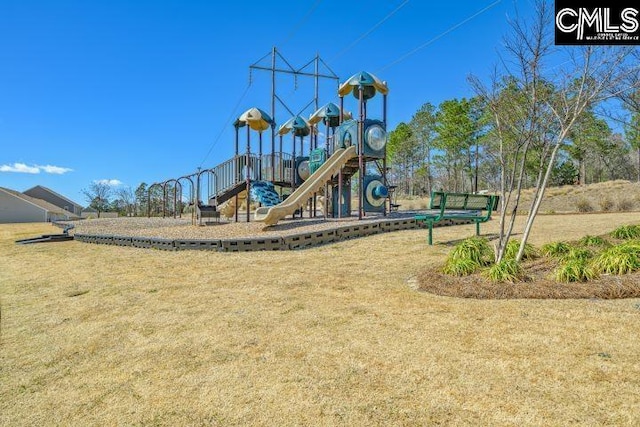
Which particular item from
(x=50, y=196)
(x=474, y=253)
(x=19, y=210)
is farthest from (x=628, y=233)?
(x=50, y=196)

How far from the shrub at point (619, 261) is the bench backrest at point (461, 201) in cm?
350

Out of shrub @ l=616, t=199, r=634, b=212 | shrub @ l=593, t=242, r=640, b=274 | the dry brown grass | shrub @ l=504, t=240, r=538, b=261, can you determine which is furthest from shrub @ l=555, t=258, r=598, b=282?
shrub @ l=616, t=199, r=634, b=212

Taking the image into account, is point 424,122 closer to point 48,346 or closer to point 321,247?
point 321,247

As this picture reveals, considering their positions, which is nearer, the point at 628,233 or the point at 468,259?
the point at 468,259

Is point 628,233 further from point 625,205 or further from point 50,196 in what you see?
point 50,196

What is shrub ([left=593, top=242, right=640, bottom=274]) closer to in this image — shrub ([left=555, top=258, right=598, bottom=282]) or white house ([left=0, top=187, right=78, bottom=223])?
shrub ([left=555, top=258, right=598, bottom=282])

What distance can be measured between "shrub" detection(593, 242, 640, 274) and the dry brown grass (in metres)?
1.06

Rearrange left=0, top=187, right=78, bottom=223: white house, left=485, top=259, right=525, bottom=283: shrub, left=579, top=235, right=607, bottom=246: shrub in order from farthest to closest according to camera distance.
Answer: left=0, top=187, right=78, bottom=223: white house → left=579, top=235, right=607, bottom=246: shrub → left=485, top=259, right=525, bottom=283: shrub

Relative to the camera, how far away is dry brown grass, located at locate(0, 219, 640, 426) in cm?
236

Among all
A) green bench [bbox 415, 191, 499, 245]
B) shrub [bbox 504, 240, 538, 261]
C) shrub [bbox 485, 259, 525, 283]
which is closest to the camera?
shrub [bbox 485, 259, 525, 283]

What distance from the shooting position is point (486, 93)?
6082 millimetres

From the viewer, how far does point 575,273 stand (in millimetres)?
4707

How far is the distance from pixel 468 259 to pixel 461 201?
3.60m

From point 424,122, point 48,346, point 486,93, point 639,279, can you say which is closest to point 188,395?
point 48,346
